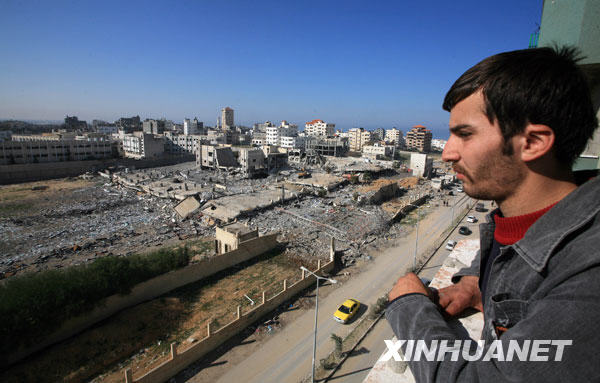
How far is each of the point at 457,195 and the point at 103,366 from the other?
104ft

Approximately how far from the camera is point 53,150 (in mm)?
38344

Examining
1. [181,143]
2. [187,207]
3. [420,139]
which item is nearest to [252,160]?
[187,207]

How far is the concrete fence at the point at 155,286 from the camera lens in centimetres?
891

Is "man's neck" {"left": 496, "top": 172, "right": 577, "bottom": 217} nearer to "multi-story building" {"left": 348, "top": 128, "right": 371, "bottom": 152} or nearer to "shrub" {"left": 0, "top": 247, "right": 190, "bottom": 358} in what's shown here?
"shrub" {"left": 0, "top": 247, "right": 190, "bottom": 358}

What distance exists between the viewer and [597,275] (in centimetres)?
65

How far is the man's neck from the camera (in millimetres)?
985

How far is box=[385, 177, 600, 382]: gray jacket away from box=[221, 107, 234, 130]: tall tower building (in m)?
101

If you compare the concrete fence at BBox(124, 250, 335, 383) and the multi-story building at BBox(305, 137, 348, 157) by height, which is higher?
the multi-story building at BBox(305, 137, 348, 157)

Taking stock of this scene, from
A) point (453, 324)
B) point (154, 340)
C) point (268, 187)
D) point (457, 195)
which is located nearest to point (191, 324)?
point (154, 340)

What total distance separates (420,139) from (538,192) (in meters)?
86.2

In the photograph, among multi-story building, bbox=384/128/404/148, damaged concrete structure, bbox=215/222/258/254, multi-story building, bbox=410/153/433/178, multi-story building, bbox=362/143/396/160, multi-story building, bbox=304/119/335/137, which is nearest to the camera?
damaged concrete structure, bbox=215/222/258/254

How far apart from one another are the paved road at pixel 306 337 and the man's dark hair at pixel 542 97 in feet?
28.5

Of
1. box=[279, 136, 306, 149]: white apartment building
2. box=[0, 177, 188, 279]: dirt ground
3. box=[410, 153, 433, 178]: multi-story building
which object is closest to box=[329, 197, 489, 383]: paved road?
box=[0, 177, 188, 279]: dirt ground

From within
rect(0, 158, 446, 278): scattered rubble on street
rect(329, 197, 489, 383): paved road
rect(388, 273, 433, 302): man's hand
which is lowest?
rect(329, 197, 489, 383): paved road
